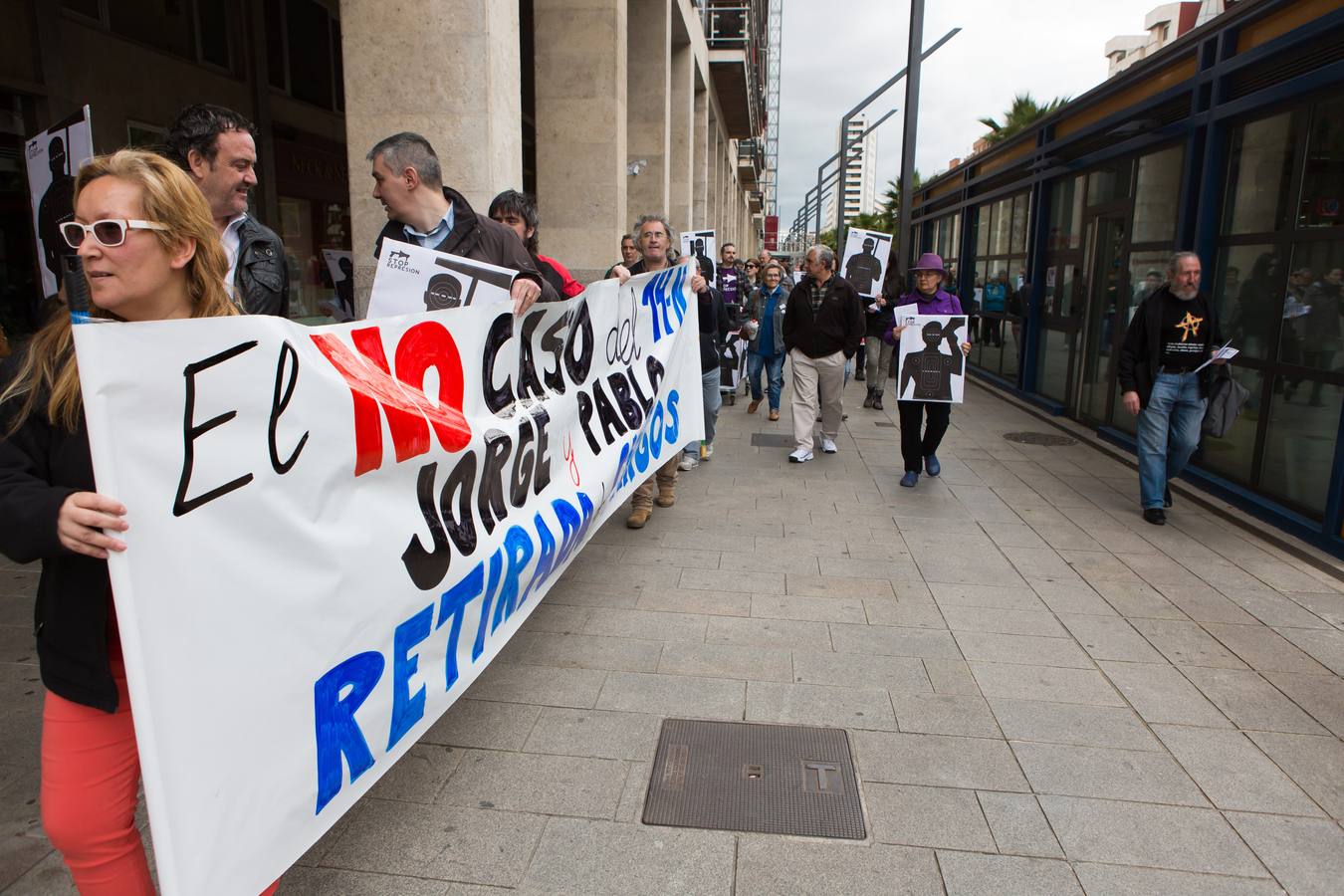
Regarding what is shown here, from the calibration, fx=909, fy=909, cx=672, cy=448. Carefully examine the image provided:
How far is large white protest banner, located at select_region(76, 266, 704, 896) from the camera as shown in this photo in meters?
1.70

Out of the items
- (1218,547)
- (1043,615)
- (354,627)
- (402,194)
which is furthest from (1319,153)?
(354,627)

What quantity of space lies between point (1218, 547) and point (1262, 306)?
2139mm

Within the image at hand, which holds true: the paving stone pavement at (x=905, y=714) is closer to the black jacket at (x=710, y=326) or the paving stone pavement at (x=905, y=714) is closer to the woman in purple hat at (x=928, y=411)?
the woman in purple hat at (x=928, y=411)

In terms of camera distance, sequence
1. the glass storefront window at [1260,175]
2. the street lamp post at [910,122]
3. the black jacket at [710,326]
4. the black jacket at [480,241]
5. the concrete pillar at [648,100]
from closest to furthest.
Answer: the black jacket at [480,241], the glass storefront window at [1260,175], the black jacket at [710,326], the street lamp post at [910,122], the concrete pillar at [648,100]

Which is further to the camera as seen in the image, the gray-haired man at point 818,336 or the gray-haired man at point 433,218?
the gray-haired man at point 818,336

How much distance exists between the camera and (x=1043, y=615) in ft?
15.5

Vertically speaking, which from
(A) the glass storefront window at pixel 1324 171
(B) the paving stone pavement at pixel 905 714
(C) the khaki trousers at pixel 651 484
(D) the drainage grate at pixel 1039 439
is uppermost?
(A) the glass storefront window at pixel 1324 171

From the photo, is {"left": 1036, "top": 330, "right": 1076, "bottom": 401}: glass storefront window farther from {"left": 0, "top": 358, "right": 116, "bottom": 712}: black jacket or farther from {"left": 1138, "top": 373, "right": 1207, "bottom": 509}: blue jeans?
{"left": 0, "top": 358, "right": 116, "bottom": 712}: black jacket

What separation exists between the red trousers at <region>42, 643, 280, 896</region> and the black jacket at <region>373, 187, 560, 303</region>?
93.2 inches

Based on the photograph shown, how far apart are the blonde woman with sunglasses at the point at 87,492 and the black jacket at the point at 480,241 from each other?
196cm

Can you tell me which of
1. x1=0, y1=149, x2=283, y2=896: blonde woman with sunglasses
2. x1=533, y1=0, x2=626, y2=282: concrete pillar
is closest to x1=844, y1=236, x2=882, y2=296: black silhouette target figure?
x1=533, y1=0, x2=626, y2=282: concrete pillar

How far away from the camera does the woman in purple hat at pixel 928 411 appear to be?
760 cm

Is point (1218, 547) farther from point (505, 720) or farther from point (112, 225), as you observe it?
point (112, 225)

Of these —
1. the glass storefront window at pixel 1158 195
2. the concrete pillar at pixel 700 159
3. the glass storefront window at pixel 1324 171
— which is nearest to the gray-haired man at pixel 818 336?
the glass storefront window at pixel 1158 195
